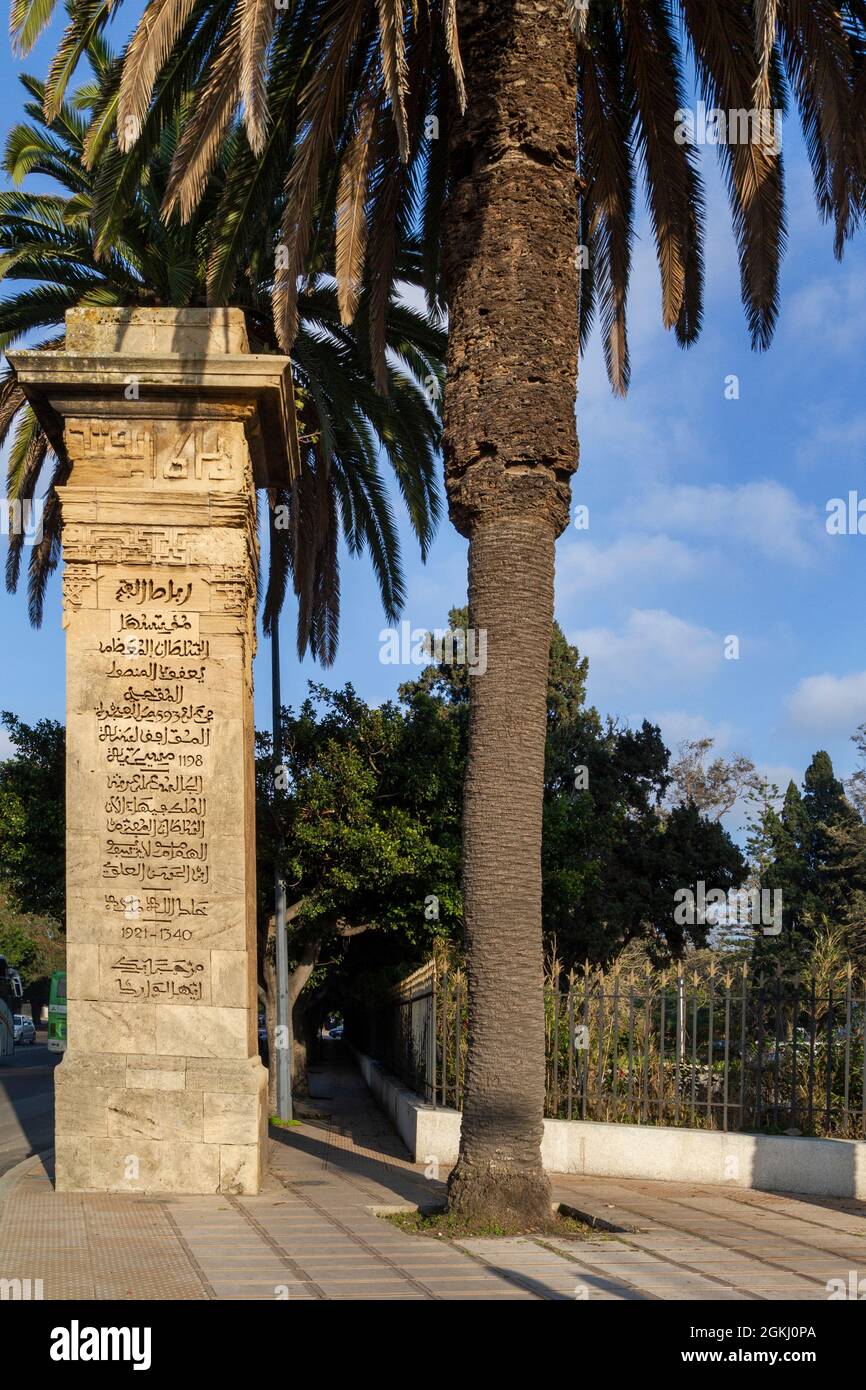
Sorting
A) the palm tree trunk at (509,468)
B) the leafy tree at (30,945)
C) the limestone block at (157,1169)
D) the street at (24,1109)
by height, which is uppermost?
the palm tree trunk at (509,468)

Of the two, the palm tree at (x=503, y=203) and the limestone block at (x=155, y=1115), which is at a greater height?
the palm tree at (x=503, y=203)

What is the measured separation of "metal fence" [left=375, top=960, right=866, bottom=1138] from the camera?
11570 millimetres

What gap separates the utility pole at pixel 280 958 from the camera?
16.5 metres

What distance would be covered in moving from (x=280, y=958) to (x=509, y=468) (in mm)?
9736

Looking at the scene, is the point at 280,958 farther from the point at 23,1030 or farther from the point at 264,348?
the point at 23,1030

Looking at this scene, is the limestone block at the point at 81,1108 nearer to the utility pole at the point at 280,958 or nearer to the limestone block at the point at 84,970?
the limestone block at the point at 84,970

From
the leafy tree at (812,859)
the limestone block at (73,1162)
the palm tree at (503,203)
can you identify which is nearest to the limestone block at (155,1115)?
the limestone block at (73,1162)

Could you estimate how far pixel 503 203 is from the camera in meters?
9.16

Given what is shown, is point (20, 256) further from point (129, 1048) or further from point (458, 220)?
point (129, 1048)

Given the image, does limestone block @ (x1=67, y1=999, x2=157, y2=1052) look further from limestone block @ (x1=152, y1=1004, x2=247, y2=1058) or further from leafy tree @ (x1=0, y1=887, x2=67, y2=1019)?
leafy tree @ (x1=0, y1=887, x2=67, y2=1019)

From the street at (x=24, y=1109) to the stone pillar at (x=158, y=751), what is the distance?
9.93 feet

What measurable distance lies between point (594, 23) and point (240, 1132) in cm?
938

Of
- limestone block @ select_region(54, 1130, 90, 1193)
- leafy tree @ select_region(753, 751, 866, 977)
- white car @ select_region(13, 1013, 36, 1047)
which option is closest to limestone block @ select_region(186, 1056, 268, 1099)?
limestone block @ select_region(54, 1130, 90, 1193)

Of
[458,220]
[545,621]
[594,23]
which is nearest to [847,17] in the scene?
[594,23]
